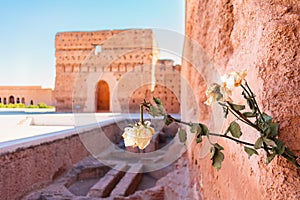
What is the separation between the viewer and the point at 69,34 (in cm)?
1425

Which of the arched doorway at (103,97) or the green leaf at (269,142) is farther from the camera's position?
the arched doorway at (103,97)

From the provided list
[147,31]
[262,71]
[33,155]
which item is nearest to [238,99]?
[262,71]

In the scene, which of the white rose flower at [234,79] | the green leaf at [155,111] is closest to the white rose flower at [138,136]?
the green leaf at [155,111]

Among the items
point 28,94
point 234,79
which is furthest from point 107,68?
point 234,79

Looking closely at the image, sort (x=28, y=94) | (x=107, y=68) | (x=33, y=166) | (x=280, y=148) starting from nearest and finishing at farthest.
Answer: (x=280, y=148) → (x=33, y=166) → (x=107, y=68) → (x=28, y=94)

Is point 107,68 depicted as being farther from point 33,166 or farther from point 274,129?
point 274,129

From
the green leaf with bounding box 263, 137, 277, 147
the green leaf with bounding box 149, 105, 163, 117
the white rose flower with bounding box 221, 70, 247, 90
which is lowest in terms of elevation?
the green leaf with bounding box 263, 137, 277, 147

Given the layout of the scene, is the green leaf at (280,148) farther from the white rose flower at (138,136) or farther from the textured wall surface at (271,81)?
the white rose flower at (138,136)

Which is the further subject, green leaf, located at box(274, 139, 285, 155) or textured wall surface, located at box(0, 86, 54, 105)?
textured wall surface, located at box(0, 86, 54, 105)

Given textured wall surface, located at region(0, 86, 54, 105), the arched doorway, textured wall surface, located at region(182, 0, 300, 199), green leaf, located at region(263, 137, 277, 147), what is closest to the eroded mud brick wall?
the arched doorway

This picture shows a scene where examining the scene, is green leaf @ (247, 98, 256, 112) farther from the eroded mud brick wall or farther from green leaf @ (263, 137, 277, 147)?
the eroded mud brick wall

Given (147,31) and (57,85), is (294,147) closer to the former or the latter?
(147,31)

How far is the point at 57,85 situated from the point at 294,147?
14.7m

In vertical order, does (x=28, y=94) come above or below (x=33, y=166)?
above
